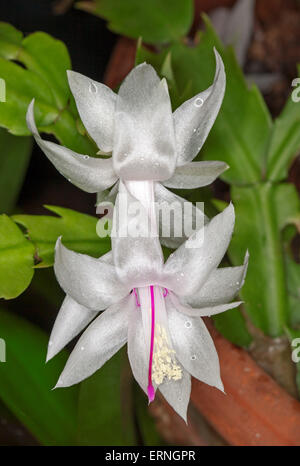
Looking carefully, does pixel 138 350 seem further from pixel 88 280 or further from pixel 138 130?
pixel 138 130

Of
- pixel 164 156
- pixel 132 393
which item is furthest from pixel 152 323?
pixel 132 393

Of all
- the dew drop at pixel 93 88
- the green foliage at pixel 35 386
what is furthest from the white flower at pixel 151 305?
the green foliage at pixel 35 386

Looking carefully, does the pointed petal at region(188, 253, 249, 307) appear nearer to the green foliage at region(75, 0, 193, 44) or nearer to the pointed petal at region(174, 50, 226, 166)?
the pointed petal at region(174, 50, 226, 166)

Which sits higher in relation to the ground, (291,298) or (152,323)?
(152,323)

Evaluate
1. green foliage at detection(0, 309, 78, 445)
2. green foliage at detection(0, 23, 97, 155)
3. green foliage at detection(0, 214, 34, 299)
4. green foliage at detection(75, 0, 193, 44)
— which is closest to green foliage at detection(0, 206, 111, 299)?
green foliage at detection(0, 214, 34, 299)

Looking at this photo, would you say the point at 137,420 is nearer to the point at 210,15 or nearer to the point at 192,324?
the point at 192,324
